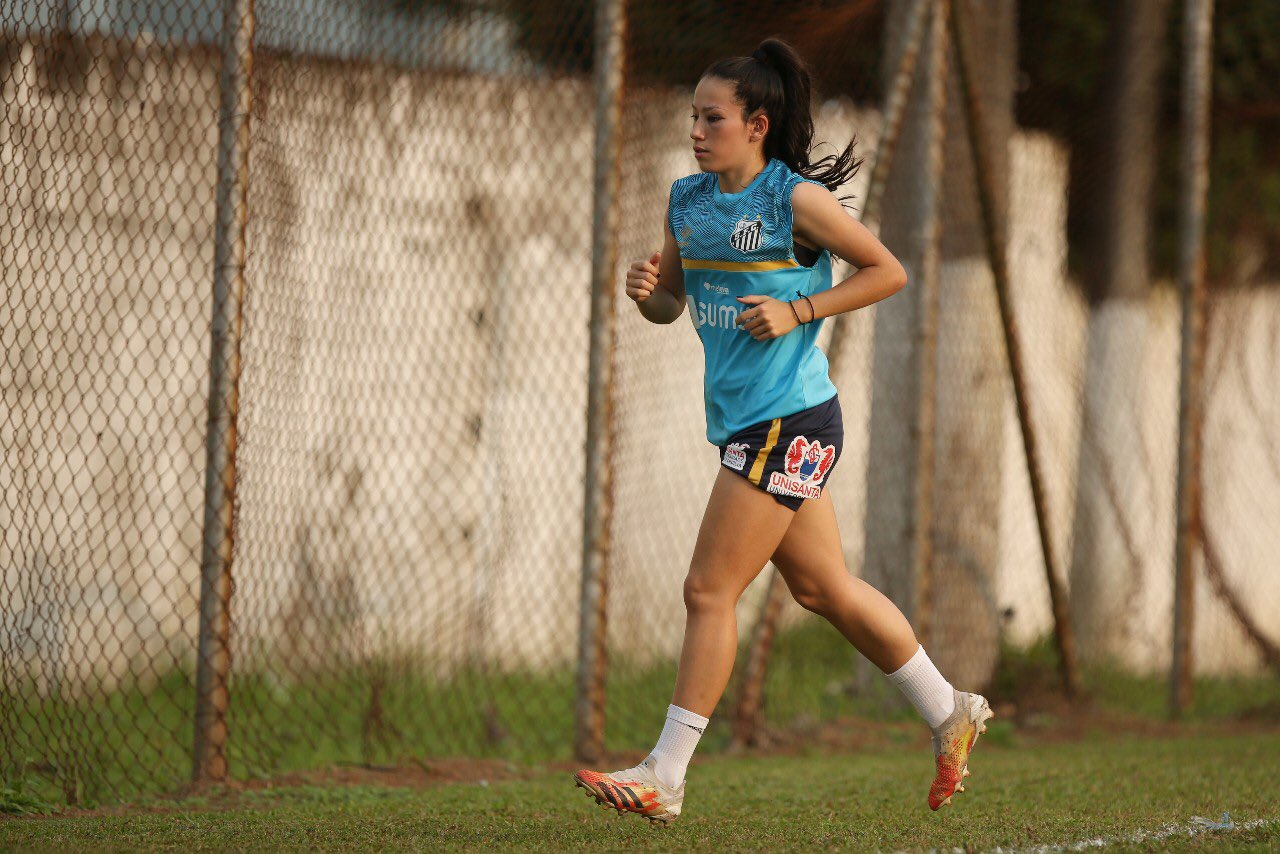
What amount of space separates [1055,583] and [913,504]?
925 mm

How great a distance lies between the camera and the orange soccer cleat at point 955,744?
3.72 metres

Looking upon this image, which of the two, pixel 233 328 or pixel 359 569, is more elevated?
pixel 233 328

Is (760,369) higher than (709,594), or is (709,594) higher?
(760,369)

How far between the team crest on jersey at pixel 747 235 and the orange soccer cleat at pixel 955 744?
4.24 feet

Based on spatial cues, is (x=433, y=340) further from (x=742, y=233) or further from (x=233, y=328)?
(x=742, y=233)

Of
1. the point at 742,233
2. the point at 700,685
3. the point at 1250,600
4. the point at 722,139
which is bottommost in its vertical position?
the point at 1250,600

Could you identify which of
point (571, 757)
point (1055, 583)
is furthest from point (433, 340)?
point (1055, 583)

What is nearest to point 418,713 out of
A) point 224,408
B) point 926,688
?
point 224,408

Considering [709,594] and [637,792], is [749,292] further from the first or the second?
[637,792]

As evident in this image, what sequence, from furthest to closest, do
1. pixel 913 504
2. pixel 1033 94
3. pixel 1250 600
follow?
pixel 1250 600 < pixel 1033 94 < pixel 913 504

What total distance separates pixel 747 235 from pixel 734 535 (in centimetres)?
75

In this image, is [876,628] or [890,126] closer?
[876,628]

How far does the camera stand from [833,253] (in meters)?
3.63

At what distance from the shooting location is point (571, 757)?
531 cm
